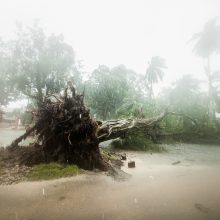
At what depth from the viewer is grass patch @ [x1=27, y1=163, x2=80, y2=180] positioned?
6434 millimetres

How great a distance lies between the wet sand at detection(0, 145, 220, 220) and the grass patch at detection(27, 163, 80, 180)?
29 centimetres

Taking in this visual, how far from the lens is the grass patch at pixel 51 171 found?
21.1 feet

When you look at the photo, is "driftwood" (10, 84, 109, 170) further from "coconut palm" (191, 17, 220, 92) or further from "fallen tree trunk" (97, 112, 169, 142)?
"coconut palm" (191, 17, 220, 92)

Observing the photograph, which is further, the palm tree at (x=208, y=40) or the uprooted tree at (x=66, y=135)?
the palm tree at (x=208, y=40)

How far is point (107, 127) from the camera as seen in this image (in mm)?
10078

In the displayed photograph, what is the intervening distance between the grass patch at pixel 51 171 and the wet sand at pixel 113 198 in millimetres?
294

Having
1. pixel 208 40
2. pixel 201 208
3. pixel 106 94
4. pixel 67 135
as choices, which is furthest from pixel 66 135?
pixel 208 40

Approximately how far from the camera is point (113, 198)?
535cm

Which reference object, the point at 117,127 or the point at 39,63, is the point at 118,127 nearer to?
the point at 117,127

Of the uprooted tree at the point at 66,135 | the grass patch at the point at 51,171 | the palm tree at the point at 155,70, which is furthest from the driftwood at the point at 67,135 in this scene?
the palm tree at the point at 155,70

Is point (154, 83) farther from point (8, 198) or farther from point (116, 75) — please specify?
point (8, 198)

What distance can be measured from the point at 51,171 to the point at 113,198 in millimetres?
2080

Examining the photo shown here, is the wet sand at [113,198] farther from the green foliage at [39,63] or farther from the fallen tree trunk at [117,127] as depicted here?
the green foliage at [39,63]

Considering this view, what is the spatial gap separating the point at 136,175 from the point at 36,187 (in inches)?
119
